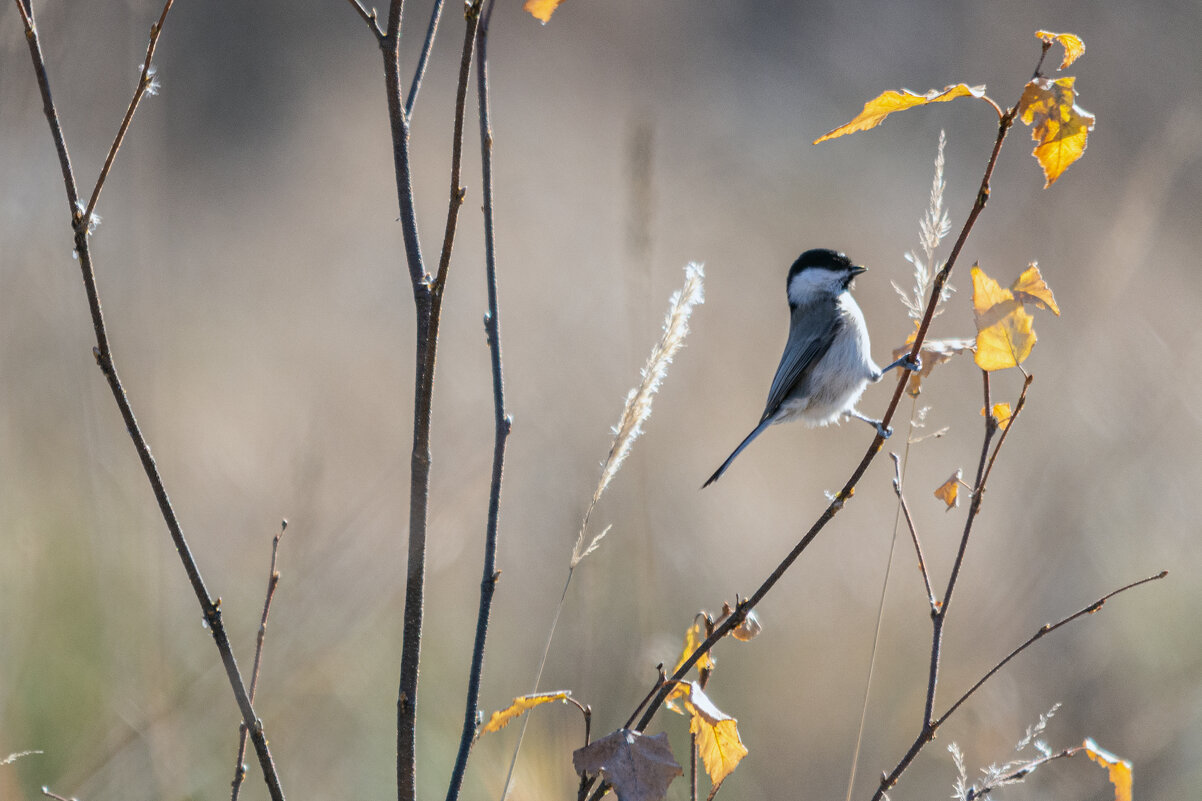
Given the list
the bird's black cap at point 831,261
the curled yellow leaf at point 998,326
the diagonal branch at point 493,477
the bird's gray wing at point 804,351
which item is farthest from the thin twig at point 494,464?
the bird's black cap at point 831,261

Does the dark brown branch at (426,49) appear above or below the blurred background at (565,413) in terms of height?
below

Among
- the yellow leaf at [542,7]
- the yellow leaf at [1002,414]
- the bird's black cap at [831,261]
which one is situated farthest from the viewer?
the bird's black cap at [831,261]

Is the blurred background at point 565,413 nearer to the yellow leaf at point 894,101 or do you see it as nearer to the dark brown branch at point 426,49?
the dark brown branch at point 426,49

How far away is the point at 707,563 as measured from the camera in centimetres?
355

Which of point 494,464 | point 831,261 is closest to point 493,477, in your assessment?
point 494,464

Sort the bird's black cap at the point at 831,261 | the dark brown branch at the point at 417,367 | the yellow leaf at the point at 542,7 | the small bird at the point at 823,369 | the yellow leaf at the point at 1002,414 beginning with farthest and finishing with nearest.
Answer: the bird's black cap at the point at 831,261
the small bird at the point at 823,369
the yellow leaf at the point at 1002,414
the dark brown branch at the point at 417,367
the yellow leaf at the point at 542,7

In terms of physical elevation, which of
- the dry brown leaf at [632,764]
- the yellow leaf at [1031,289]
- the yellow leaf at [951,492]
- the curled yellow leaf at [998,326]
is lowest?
the dry brown leaf at [632,764]

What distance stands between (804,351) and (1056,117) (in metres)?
1.34

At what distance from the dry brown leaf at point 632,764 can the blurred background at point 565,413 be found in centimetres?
85

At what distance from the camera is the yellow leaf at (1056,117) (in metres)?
0.87

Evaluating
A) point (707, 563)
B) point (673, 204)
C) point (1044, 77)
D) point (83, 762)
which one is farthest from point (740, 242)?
point (1044, 77)

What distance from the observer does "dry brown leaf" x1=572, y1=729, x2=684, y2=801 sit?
0.84m

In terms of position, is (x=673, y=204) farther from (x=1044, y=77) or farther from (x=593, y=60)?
(x=1044, y=77)

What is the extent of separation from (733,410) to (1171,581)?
172cm
